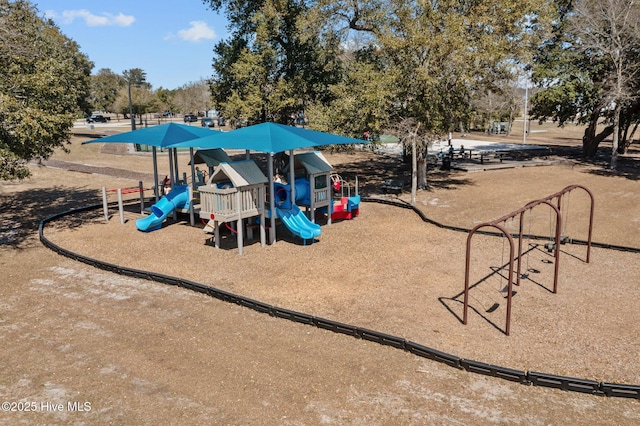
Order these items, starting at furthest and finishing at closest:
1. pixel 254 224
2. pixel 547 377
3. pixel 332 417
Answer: pixel 254 224
pixel 547 377
pixel 332 417

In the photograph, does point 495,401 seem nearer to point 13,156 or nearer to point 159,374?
point 159,374

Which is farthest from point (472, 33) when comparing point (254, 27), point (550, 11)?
point (254, 27)

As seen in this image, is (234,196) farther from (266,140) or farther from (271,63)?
(271,63)

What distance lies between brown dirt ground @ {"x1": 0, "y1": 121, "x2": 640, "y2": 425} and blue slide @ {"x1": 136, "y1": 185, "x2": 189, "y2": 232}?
1.51ft

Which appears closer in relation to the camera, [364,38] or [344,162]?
[364,38]

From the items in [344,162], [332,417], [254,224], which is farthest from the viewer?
[344,162]

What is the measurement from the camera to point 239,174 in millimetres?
14633

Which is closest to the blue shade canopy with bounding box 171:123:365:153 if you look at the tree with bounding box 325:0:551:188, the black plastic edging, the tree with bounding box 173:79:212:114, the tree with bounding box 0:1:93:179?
the tree with bounding box 0:1:93:179

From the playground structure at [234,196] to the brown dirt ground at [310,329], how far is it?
1.05m

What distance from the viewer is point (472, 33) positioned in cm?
2034

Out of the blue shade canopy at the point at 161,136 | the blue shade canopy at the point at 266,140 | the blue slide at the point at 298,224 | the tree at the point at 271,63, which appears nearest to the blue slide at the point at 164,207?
the blue shade canopy at the point at 161,136

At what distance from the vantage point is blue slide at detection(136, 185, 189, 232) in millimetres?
16880

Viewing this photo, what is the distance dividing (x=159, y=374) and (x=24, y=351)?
2.78m

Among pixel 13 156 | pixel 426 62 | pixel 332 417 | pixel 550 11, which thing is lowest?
pixel 332 417
